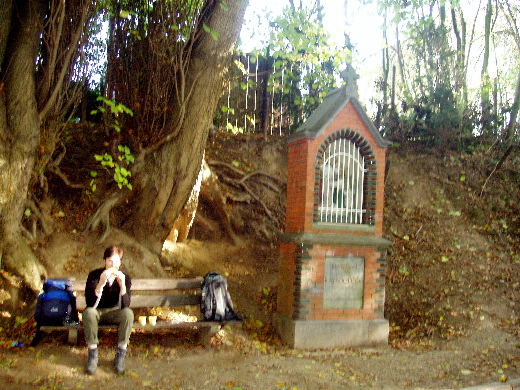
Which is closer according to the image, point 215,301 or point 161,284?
point 215,301

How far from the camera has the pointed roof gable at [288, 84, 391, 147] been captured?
8094mm

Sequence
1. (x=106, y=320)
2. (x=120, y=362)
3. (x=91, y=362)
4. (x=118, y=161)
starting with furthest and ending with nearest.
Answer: (x=118, y=161) → (x=106, y=320) → (x=120, y=362) → (x=91, y=362)

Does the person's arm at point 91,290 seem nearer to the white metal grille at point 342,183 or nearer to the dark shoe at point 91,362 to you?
the dark shoe at point 91,362

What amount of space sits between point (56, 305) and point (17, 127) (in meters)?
2.65

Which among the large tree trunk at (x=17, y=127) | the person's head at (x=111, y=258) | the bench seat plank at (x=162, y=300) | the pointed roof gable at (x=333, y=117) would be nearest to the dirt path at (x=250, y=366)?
the bench seat plank at (x=162, y=300)

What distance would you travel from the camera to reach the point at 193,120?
888cm

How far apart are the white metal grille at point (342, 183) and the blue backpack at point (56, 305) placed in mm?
4027

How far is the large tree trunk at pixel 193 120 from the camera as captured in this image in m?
8.88

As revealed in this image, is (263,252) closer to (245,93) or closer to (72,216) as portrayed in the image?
(72,216)

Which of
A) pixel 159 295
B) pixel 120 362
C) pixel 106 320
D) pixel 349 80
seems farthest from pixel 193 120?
pixel 120 362

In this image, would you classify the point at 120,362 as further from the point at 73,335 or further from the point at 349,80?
the point at 349,80

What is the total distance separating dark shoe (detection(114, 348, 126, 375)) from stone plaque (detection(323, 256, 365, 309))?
3.34m

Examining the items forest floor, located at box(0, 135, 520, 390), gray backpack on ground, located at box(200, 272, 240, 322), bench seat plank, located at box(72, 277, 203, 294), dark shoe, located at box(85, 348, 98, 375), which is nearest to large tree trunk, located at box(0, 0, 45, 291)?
forest floor, located at box(0, 135, 520, 390)

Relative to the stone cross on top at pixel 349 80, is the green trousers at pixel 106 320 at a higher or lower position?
lower
